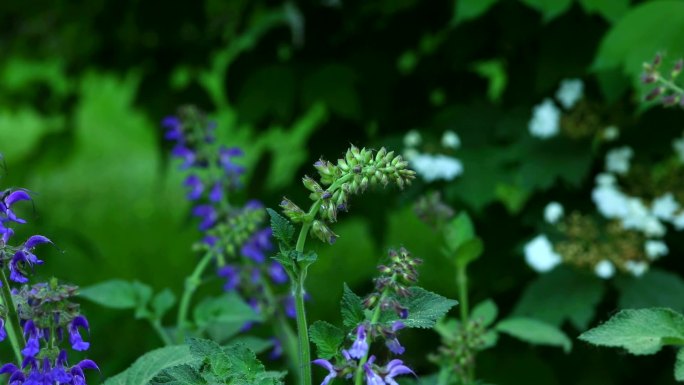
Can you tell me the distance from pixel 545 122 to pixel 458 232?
3.79 feet

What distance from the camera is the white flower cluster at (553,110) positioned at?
3102 mm

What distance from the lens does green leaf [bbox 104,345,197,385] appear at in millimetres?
1515

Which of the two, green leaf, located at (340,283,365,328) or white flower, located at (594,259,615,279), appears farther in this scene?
white flower, located at (594,259,615,279)

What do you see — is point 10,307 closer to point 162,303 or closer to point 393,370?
point 393,370

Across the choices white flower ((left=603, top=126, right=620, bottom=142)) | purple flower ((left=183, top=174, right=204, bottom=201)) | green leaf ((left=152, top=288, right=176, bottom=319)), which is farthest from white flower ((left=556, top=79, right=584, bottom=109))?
green leaf ((left=152, top=288, right=176, bottom=319))

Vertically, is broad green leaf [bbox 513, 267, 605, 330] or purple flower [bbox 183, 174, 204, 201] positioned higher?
purple flower [bbox 183, 174, 204, 201]

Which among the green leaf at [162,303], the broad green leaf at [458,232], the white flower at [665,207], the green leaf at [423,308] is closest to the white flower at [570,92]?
the white flower at [665,207]

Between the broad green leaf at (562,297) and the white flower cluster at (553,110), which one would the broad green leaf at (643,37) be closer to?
the white flower cluster at (553,110)

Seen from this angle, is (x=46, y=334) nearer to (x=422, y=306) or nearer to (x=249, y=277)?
(x=422, y=306)

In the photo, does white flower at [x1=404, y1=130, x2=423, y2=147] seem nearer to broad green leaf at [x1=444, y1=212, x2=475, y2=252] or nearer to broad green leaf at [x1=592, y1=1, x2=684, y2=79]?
broad green leaf at [x1=592, y1=1, x2=684, y2=79]

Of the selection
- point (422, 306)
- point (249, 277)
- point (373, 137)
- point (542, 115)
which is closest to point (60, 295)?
point (422, 306)

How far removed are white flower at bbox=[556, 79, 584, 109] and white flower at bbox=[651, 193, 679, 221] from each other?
426 millimetres

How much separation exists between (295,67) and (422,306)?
2.15 metres

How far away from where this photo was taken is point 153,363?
1546 mm
